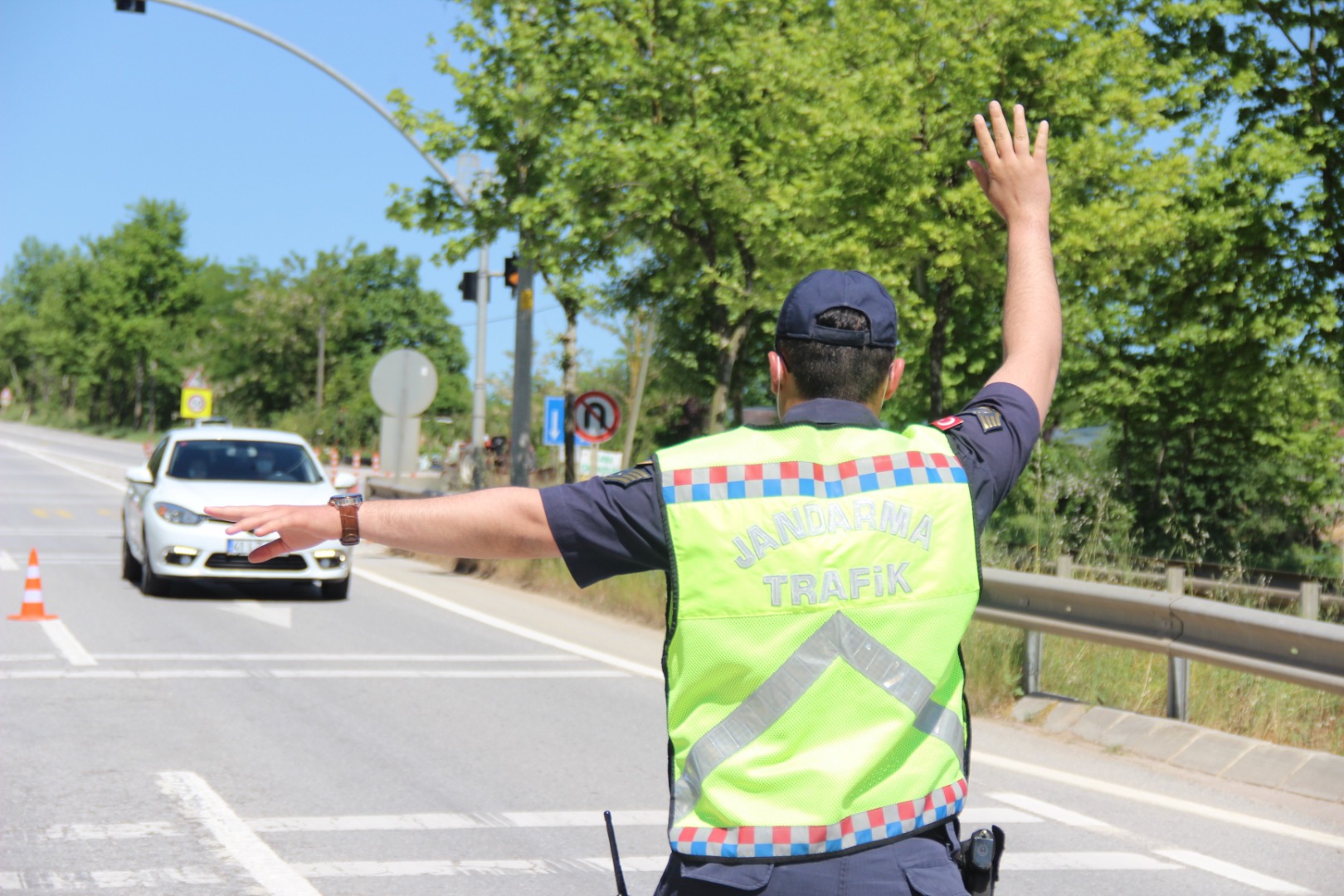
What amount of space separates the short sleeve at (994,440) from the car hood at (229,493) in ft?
38.9

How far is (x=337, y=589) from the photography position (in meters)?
15.0

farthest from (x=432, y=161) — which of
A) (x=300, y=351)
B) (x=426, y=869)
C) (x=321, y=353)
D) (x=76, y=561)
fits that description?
(x=300, y=351)

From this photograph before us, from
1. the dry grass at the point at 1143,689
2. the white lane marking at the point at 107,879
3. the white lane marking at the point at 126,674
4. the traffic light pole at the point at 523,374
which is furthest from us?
the traffic light pole at the point at 523,374

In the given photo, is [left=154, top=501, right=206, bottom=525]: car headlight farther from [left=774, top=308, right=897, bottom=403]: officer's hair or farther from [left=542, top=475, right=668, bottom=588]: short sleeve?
[left=774, top=308, right=897, bottom=403]: officer's hair

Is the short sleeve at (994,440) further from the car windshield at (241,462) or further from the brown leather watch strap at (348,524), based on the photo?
the car windshield at (241,462)

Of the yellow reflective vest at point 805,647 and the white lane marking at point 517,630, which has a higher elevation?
the yellow reflective vest at point 805,647

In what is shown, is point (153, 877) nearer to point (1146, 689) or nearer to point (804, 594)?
point (804, 594)

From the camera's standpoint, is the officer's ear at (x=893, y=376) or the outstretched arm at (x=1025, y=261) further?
the outstretched arm at (x=1025, y=261)

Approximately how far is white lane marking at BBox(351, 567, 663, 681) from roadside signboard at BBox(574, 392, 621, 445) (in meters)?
3.49

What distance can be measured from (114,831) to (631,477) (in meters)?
4.49

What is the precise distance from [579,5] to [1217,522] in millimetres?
16620

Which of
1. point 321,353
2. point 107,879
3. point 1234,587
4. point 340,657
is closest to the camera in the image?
point 107,879

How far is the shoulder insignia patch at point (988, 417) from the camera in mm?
2571

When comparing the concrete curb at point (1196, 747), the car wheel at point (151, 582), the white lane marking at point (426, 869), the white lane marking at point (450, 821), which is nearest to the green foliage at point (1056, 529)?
the concrete curb at point (1196, 747)
